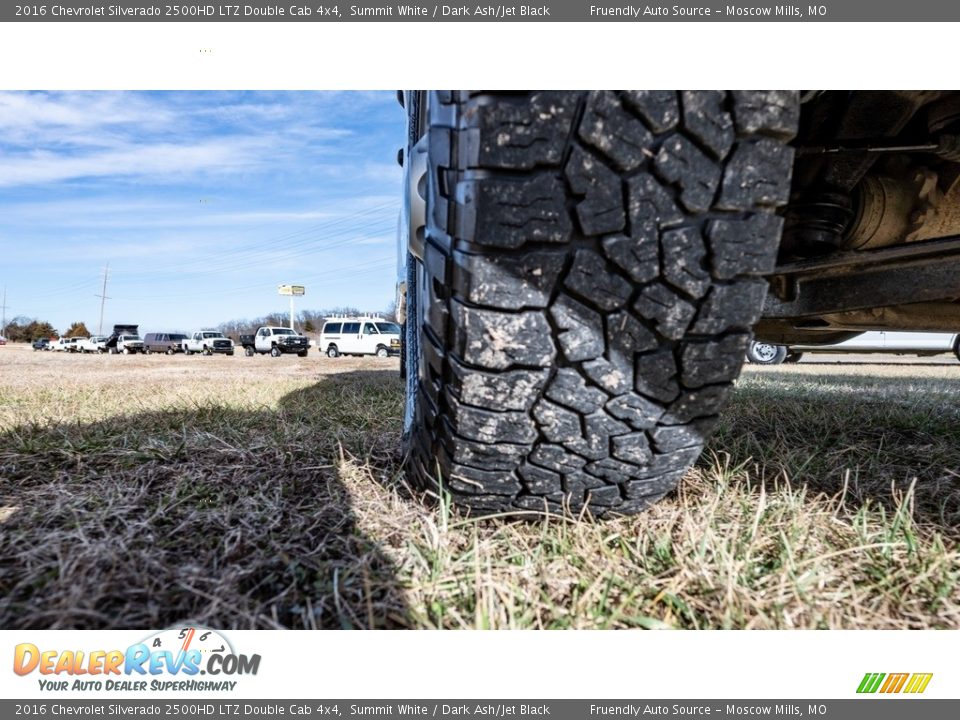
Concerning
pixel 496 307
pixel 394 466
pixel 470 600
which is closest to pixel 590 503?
pixel 470 600

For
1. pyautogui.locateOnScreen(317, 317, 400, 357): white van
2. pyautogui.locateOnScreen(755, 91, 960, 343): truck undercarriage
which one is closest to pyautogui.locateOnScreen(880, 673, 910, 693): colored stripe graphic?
pyautogui.locateOnScreen(755, 91, 960, 343): truck undercarriage

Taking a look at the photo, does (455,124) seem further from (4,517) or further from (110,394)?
(110,394)

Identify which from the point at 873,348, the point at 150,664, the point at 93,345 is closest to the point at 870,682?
the point at 150,664

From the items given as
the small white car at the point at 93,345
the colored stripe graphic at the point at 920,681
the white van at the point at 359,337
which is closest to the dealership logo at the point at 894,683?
the colored stripe graphic at the point at 920,681

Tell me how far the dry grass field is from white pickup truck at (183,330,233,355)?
1053 inches

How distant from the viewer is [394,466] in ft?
4.79

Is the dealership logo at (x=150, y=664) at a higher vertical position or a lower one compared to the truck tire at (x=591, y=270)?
lower

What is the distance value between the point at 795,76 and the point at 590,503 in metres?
0.80

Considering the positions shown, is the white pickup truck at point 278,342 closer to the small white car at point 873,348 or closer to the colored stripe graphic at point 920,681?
the small white car at point 873,348

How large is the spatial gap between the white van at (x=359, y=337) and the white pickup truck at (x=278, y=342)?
12.5 feet

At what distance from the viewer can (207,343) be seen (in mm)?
26125

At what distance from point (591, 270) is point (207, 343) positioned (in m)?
28.8

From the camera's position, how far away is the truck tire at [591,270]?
2.39 ft

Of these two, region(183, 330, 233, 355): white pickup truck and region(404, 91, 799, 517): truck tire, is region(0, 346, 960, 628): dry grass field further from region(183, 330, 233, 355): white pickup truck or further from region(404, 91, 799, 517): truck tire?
region(183, 330, 233, 355): white pickup truck
